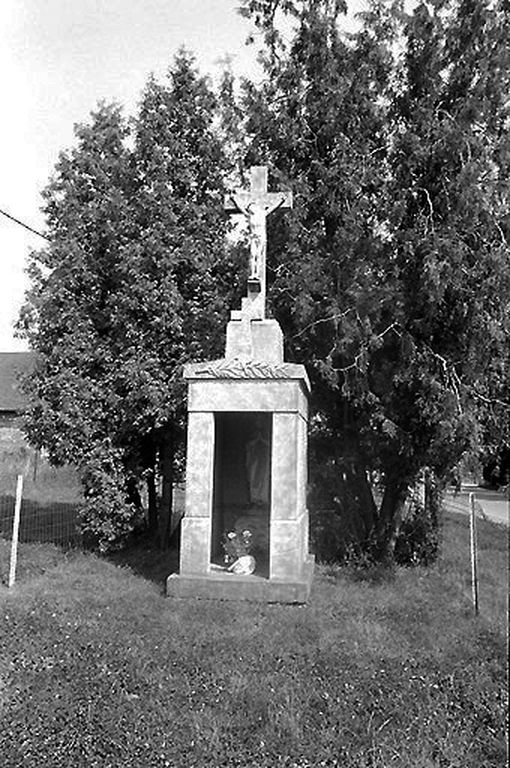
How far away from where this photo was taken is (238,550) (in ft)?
26.4

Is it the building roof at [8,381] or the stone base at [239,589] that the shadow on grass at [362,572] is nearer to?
the stone base at [239,589]

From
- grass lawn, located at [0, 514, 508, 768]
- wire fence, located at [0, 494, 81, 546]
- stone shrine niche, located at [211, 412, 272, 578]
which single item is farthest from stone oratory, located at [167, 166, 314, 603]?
wire fence, located at [0, 494, 81, 546]

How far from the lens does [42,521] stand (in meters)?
12.5

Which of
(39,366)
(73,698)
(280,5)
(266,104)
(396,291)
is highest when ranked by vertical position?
(280,5)

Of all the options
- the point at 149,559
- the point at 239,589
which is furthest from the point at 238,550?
the point at 149,559

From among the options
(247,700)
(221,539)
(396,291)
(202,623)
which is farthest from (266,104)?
(247,700)

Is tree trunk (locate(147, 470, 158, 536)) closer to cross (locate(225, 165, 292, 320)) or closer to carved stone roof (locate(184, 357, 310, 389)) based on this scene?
carved stone roof (locate(184, 357, 310, 389))

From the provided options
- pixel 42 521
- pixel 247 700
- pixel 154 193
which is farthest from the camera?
pixel 42 521

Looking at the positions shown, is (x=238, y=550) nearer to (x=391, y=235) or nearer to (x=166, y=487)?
(x=166, y=487)

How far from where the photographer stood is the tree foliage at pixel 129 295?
9.92 metres

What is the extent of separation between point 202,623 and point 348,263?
4581 mm

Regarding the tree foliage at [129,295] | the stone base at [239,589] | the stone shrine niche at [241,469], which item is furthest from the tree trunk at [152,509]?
the stone base at [239,589]

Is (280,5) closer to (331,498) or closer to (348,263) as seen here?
(348,263)

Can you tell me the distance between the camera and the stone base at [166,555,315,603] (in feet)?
23.1
